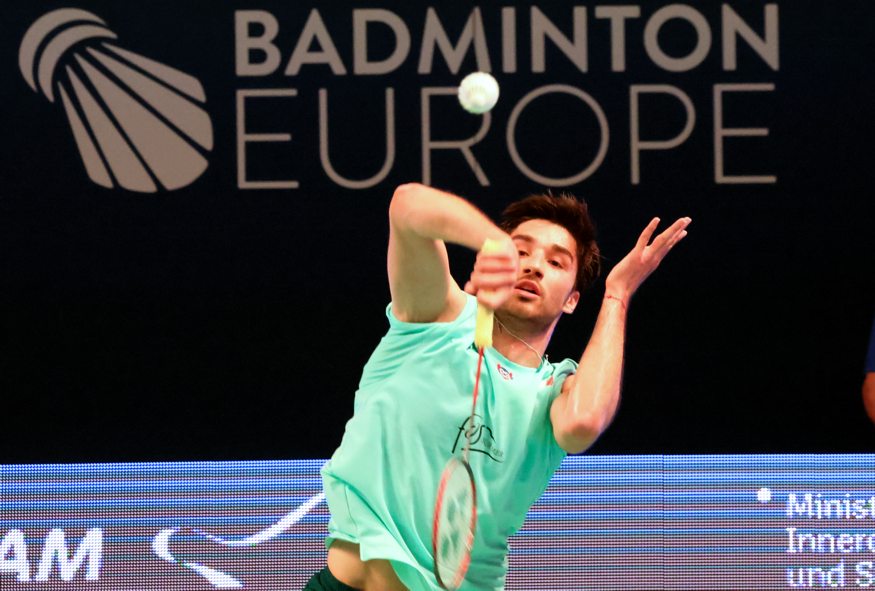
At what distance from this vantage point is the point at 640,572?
193 inches

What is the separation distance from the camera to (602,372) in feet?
9.09

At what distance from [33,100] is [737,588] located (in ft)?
10.0

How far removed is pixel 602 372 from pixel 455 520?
0.41 metres

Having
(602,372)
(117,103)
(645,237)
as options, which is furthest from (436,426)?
(117,103)

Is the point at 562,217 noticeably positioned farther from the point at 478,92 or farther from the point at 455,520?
the point at 478,92

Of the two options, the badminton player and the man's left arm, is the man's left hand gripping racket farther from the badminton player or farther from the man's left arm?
the man's left arm

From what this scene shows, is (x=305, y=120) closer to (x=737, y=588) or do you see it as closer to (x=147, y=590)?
(x=147, y=590)

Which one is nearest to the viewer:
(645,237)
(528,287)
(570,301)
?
(645,237)

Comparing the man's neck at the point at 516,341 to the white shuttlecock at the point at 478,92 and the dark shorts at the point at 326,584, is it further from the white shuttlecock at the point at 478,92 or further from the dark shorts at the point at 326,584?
the white shuttlecock at the point at 478,92

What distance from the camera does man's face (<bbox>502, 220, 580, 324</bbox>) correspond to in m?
3.01

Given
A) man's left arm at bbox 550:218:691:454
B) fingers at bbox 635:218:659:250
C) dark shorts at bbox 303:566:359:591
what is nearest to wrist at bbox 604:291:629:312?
man's left arm at bbox 550:218:691:454

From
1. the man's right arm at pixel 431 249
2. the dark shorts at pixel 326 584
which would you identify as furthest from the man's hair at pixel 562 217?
the dark shorts at pixel 326 584

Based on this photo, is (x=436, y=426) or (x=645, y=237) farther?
(x=645, y=237)

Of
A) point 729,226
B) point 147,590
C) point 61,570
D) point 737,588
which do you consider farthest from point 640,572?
point 61,570
